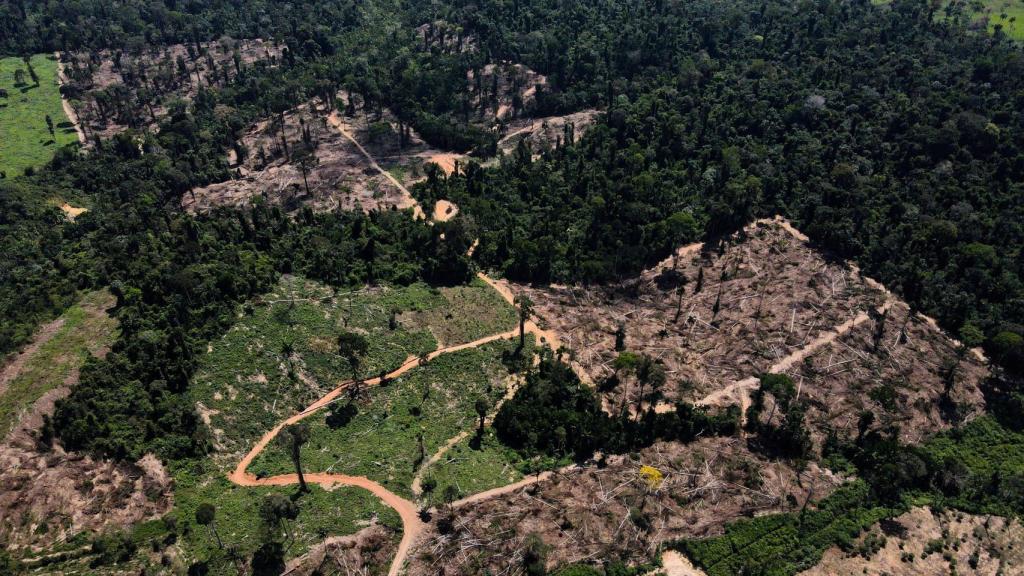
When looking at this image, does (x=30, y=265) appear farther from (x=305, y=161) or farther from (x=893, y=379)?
(x=893, y=379)

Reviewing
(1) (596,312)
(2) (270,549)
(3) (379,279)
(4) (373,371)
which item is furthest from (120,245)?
(1) (596,312)

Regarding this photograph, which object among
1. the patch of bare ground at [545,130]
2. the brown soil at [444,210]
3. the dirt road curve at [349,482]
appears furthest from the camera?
the patch of bare ground at [545,130]

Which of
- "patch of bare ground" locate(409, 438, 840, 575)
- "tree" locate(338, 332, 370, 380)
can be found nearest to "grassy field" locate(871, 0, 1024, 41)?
"patch of bare ground" locate(409, 438, 840, 575)

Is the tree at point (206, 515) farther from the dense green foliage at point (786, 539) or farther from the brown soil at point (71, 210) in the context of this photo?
the brown soil at point (71, 210)

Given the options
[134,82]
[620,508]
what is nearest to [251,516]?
[620,508]

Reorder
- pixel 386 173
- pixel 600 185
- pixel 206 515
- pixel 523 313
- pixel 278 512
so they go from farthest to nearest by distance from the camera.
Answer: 1. pixel 386 173
2. pixel 600 185
3. pixel 523 313
4. pixel 278 512
5. pixel 206 515

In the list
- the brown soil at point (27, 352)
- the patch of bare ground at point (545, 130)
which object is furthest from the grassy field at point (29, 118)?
the patch of bare ground at point (545, 130)

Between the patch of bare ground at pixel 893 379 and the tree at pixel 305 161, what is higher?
the tree at pixel 305 161
